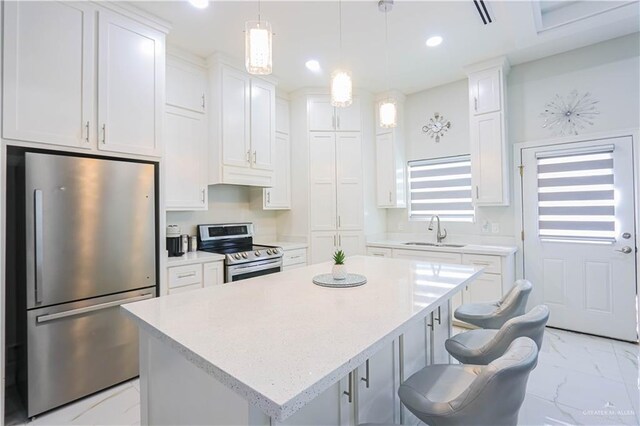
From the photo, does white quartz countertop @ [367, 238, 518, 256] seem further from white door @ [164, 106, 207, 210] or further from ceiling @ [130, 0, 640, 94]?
white door @ [164, 106, 207, 210]

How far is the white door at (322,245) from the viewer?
4.02 metres

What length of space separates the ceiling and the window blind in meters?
1.16

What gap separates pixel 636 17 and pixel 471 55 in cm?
129

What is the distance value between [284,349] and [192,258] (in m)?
Result: 2.21

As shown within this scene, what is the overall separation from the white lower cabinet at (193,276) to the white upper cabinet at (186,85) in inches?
62.3

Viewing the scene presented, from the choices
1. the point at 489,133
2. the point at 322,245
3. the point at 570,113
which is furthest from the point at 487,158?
the point at 322,245

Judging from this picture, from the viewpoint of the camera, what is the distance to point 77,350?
2.18 m

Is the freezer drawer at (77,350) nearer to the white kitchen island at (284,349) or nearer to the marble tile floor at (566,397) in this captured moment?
the marble tile floor at (566,397)

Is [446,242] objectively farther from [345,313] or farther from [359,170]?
[345,313]

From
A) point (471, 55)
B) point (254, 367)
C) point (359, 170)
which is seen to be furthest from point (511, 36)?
point (254, 367)

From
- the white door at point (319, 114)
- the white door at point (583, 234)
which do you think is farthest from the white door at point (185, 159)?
the white door at point (583, 234)

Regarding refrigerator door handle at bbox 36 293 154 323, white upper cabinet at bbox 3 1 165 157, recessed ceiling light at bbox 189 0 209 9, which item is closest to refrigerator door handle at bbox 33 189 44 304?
refrigerator door handle at bbox 36 293 154 323

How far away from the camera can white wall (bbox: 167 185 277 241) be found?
349 centimetres

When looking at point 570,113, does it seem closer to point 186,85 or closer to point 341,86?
point 341,86
